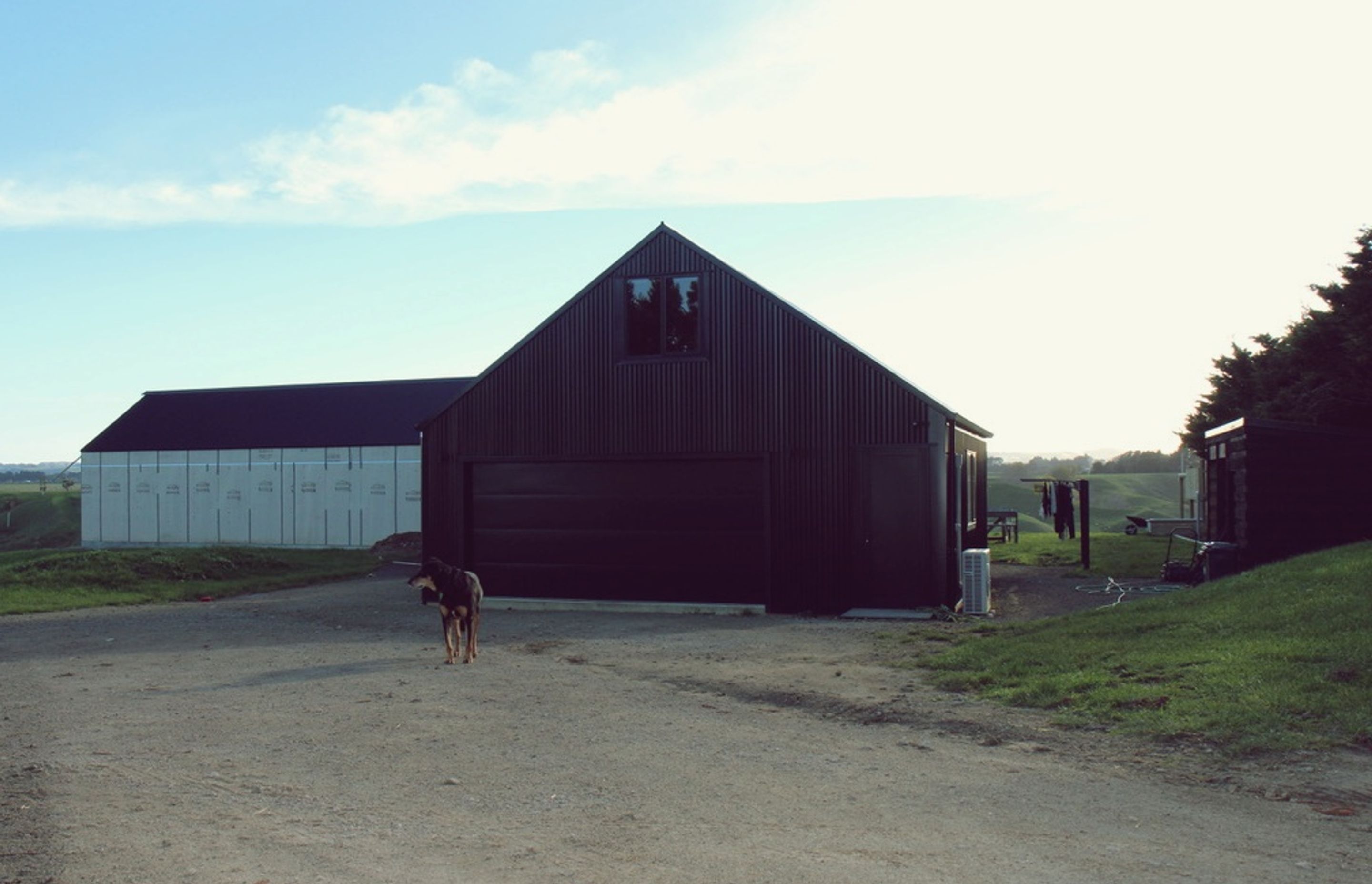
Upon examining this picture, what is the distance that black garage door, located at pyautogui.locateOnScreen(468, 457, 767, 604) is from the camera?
66.3 feet

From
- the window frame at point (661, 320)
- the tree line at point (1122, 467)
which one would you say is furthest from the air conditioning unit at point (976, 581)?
the tree line at point (1122, 467)

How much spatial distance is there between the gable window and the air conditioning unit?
18.7 ft

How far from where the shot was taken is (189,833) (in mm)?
6707

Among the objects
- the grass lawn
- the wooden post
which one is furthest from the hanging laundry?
the grass lawn

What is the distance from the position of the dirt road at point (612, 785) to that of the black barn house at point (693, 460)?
6.18m

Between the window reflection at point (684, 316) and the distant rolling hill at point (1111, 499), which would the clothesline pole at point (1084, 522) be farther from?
the distant rolling hill at point (1111, 499)

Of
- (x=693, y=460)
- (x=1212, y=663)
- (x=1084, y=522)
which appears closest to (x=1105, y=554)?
(x=1084, y=522)

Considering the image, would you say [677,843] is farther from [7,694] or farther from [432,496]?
Answer: [432,496]

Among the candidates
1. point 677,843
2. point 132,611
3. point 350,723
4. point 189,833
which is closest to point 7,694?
point 350,723

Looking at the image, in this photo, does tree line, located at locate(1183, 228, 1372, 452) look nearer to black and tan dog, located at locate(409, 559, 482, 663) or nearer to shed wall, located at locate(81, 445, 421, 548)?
black and tan dog, located at locate(409, 559, 482, 663)

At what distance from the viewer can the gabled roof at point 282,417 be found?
4531cm

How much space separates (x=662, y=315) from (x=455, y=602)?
27.4ft

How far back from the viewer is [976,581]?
19.5m

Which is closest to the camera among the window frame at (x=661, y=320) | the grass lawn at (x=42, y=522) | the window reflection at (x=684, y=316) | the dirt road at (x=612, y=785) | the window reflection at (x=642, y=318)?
the dirt road at (x=612, y=785)
